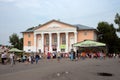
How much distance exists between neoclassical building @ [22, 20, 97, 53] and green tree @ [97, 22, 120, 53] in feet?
10.2

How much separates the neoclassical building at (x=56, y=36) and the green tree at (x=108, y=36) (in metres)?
3.10

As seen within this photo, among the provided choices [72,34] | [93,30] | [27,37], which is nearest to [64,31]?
[72,34]

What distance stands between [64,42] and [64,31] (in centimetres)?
339

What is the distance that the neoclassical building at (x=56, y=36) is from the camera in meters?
74.6

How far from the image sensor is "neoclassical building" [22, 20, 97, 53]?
74625 millimetres

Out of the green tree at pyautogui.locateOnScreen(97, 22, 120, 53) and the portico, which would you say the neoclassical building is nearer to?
the portico

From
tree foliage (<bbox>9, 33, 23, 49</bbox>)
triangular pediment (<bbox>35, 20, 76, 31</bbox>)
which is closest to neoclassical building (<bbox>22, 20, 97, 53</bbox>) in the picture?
triangular pediment (<bbox>35, 20, 76, 31</bbox>)

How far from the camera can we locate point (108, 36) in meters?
76.5

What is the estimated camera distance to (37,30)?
262 ft

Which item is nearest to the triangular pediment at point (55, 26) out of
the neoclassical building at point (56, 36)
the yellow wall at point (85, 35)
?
the neoclassical building at point (56, 36)

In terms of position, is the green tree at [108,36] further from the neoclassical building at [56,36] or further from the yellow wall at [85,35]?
the yellow wall at [85,35]

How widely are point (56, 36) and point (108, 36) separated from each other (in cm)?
1529

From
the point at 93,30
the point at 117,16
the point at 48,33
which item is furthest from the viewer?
the point at 48,33

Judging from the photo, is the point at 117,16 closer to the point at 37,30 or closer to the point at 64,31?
the point at 64,31
